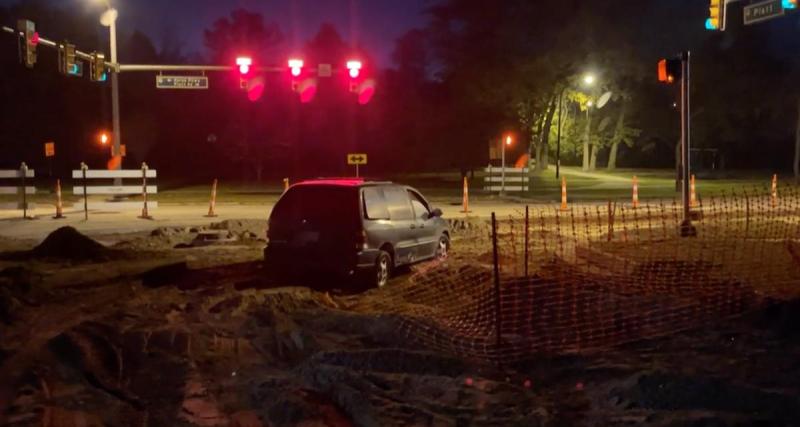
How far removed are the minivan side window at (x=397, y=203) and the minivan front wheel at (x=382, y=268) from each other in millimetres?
666

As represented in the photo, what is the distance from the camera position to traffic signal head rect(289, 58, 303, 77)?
30309 millimetres

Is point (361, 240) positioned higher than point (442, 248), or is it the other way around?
point (361, 240)

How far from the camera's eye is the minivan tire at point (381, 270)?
43.1 feet

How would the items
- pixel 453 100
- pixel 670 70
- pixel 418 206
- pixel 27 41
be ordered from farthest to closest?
pixel 453 100 → pixel 27 41 → pixel 670 70 → pixel 418 206

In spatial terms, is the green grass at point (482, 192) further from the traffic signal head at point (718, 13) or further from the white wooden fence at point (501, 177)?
the traffic signal head at point (718, 13)

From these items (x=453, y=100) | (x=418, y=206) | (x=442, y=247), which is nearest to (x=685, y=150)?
(x=442, y=247)

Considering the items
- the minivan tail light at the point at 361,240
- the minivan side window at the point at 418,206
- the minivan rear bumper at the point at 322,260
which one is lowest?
the minivan rear bumper at the point at 322,260

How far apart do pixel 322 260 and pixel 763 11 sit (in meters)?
15.8

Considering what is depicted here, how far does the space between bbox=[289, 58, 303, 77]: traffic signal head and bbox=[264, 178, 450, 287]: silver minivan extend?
17.3 meters

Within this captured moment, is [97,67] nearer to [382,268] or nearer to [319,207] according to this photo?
[319,207]

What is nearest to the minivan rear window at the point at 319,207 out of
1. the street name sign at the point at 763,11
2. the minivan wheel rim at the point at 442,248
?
the minivan wheel rim at the point at 442,248

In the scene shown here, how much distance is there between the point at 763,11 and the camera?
76.4 feet

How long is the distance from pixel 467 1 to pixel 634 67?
1164 centimetres

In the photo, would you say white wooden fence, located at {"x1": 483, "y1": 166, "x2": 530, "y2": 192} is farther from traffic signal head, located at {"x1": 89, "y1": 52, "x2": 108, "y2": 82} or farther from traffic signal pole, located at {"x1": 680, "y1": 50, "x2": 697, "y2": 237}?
traffic signal pole, located at {"x1": 680, "y1": 50, "x2": 697, "y2": 237}
